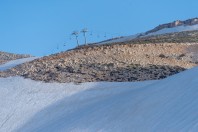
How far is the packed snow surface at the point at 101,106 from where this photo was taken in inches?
733

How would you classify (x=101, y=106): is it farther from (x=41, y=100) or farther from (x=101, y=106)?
(x=41, y=100)

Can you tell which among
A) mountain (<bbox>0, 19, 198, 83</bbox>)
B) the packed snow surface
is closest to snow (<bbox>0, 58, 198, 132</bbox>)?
the packed snow surface

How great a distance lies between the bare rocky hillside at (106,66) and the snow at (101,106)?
4.83 ft

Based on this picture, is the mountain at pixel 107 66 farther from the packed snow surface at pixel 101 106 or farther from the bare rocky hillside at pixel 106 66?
the packed snow surface at pixel 101 106

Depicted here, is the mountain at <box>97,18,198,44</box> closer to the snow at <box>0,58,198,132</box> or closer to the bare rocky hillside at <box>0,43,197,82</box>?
the bare rocky hillside at <box>0,43,197,82</box>

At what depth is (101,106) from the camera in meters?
23.9

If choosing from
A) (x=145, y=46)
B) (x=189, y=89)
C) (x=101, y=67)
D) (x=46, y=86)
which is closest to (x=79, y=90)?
(x=46, y=86)

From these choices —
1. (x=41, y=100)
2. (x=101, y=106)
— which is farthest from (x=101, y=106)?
(x=41, y=100)

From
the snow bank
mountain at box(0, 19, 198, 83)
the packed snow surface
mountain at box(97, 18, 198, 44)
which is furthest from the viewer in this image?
mountain at box(97, 18, 198, 44)

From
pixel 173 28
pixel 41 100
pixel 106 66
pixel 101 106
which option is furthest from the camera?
pixel 173 28

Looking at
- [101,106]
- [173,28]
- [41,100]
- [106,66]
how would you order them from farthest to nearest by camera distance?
1. [173,28]
2. [106,66]
3. [41,100]
4. [101,106]

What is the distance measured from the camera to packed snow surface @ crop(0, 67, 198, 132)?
18625 millimetres

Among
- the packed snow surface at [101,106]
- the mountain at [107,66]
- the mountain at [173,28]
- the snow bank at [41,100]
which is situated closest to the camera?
the packed snow surface at [101,106]

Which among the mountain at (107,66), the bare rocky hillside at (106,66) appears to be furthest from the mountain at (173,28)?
the bare rocky hillside at (106,66)
